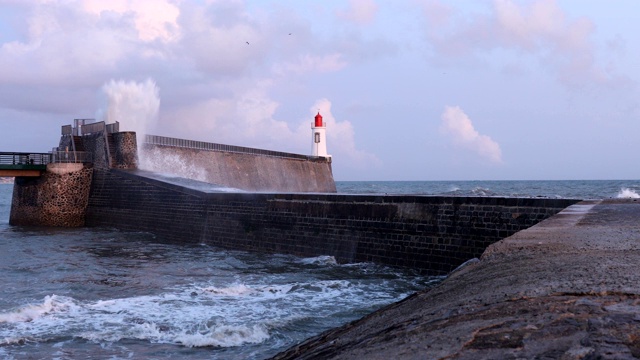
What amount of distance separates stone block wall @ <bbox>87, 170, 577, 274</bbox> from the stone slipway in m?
4.32

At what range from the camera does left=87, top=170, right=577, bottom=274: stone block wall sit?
33.2 ft

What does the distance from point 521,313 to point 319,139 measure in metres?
35.4

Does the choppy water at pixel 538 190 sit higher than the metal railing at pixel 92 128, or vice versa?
the metal railing at pixel 92 128

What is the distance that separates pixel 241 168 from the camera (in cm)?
2745

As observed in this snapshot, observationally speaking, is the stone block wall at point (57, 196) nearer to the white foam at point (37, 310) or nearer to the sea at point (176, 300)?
the sea at point (176, 300)

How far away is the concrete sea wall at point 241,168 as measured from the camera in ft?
76.0

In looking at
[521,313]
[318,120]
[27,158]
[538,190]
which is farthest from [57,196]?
[538,190]

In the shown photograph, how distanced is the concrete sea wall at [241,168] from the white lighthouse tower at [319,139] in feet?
4.47

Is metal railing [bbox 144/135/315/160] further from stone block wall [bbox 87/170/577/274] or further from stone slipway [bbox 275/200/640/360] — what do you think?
stone slipway [bbox 275/200/640/360]

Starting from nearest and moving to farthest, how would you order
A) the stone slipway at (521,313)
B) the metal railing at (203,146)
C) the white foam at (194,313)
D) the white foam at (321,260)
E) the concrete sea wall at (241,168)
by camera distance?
the stone slipway at (521,313) → the white foam at (194,313) → the white foam at (321,260) → the concrete sea wall at (241,168) → the metal railing at (203,146)

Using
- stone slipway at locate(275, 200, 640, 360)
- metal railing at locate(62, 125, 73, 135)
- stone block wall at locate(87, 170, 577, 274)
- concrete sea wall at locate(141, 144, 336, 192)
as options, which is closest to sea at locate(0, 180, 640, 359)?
stone block wall at locate(87, 170, 577, 274)

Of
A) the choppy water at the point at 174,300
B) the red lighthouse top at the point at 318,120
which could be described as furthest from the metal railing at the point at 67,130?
the red lighthouse top at the point at 318,120

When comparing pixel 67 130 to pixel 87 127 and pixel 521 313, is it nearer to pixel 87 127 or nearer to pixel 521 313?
pixel 87 127

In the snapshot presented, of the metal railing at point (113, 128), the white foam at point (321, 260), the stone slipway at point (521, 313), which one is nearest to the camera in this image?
the stone slipway at point (521, 313)
